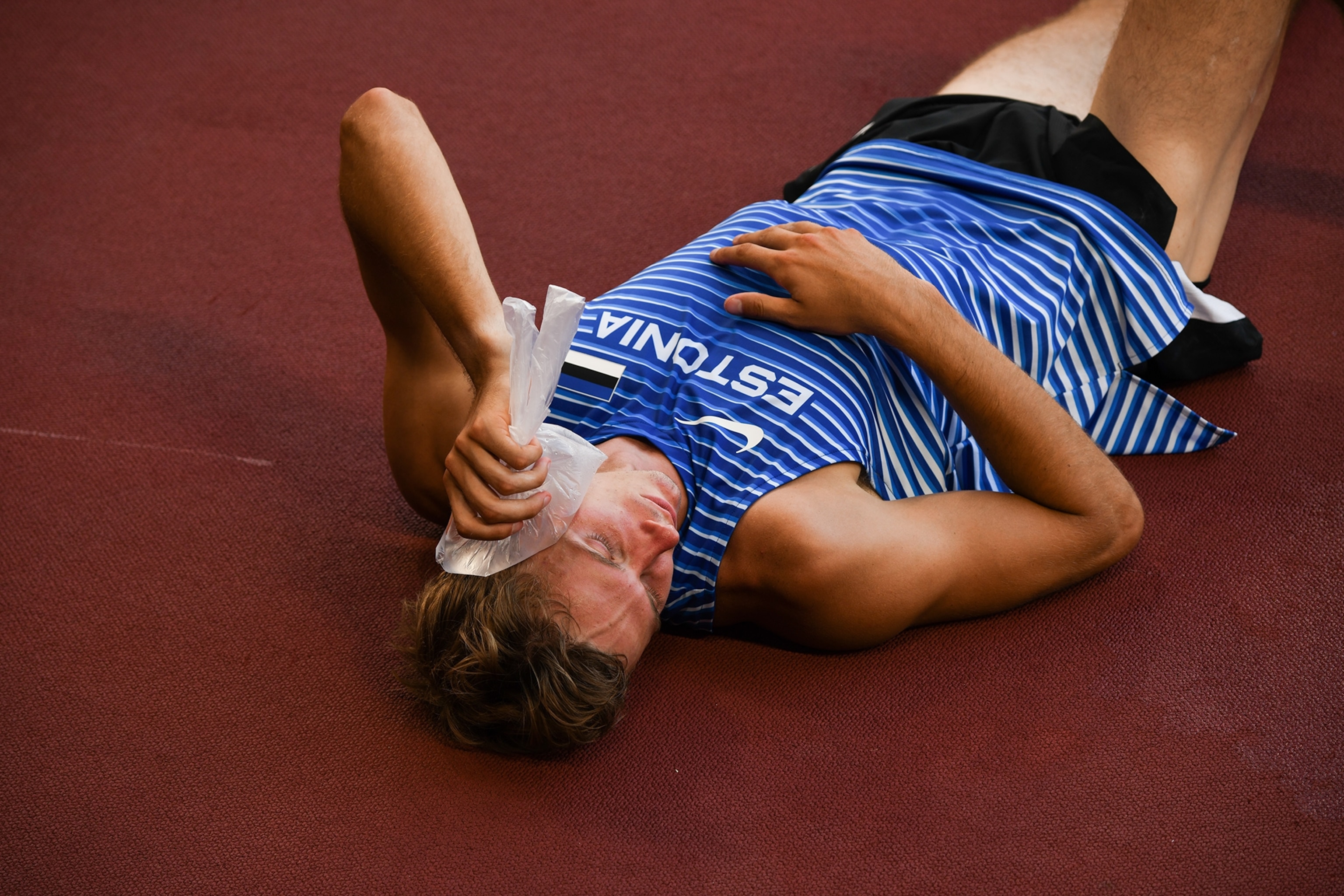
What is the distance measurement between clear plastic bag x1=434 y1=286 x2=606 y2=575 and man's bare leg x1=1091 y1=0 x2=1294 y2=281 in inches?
41.7

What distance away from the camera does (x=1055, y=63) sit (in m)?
2.04

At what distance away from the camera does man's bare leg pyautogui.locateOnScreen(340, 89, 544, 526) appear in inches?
52.4

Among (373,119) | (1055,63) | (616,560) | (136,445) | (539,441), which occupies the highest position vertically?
(1055,63)

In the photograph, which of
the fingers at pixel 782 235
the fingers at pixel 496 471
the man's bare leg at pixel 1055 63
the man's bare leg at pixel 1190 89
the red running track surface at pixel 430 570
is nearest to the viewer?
the fingers at pixel 496 471

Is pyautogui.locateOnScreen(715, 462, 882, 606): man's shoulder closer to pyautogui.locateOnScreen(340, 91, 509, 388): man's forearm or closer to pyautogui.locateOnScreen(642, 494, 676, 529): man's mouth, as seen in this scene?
pyautogui.locateOnScreen(642, 494, 676, 529): man's mouth

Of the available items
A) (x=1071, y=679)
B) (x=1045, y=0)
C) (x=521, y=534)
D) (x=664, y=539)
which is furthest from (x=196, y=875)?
(x=1045, y=0)

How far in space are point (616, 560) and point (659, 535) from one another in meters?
0.06

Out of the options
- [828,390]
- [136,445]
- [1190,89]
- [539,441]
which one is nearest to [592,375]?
[539,441]

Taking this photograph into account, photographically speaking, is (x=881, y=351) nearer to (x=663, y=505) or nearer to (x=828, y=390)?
(x=828, y=390)

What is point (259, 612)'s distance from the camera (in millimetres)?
1482

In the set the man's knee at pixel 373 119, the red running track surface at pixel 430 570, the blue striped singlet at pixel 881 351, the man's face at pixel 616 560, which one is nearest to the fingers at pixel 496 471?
the man's face at pixel 616 560

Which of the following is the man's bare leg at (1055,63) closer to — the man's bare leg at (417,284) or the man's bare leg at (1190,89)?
the man's bare leg at (1190,89)

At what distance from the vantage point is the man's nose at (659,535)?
4.15 ft

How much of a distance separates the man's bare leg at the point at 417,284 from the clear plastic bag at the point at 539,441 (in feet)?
0.33
